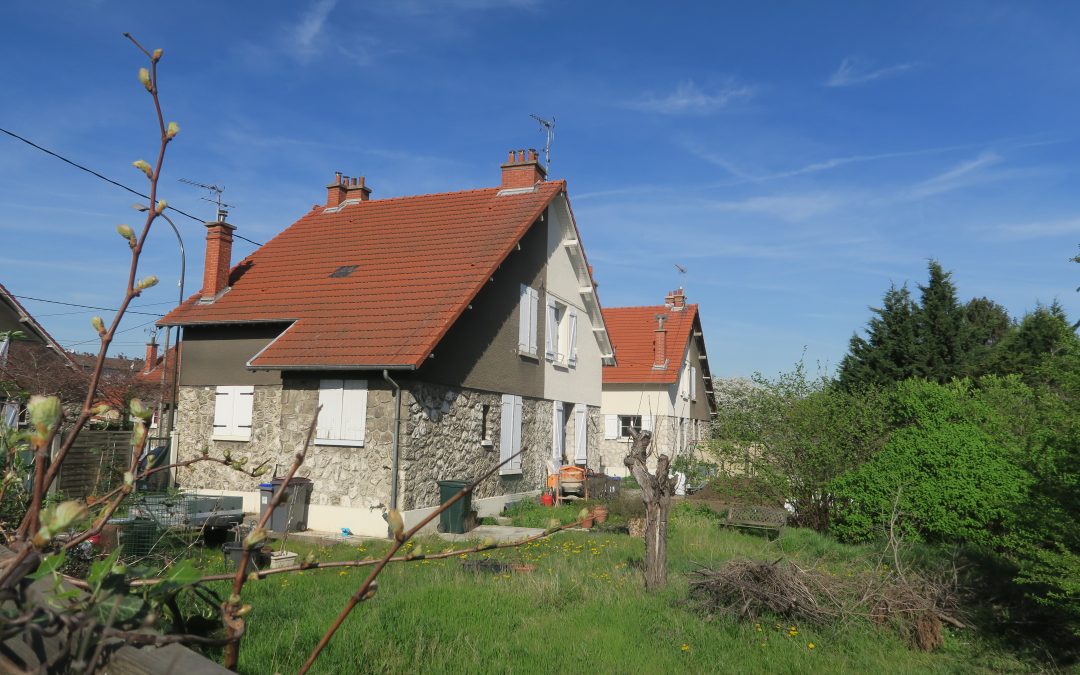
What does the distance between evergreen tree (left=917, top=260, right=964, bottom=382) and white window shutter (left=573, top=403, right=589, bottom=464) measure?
1037cm

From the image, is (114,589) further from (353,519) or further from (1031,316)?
(1031,316)

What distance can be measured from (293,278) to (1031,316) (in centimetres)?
2243

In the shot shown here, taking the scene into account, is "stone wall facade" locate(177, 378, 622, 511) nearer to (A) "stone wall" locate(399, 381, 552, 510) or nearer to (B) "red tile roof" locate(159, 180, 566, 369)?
(A) "stone wall" locate(399, 381, 552, 510)

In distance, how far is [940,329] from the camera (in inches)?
934

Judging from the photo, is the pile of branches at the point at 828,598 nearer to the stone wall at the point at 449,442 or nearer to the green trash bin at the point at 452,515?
the stone wall at the point at 449,442

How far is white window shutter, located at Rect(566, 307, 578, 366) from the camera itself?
21.8 metres

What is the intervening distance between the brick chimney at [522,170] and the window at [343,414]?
7.82 metres

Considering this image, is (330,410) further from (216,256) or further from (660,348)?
(660,348)

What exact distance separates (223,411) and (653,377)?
18.1 m

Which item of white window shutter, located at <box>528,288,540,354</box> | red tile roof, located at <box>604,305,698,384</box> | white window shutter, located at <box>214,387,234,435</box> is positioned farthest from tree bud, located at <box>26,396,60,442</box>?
red tile roof, located at <box>604,305,698,384</box>

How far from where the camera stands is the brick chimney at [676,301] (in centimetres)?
3441

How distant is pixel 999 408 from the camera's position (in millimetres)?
13477

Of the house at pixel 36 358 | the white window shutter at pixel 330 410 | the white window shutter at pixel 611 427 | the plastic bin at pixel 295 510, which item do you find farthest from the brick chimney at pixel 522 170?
the white window shutter at pixel 611 427

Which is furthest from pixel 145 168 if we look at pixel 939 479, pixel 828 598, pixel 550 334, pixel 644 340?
pixel 644 340
